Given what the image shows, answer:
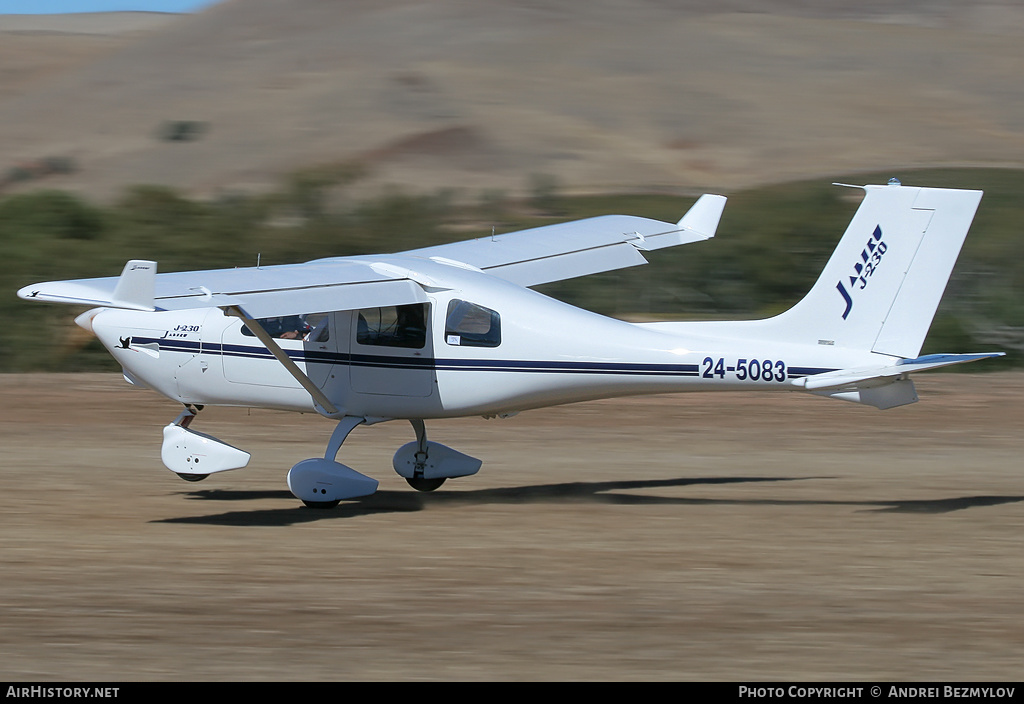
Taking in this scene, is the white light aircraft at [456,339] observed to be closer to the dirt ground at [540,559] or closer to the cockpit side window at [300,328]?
the cockpit side window at [300,328]

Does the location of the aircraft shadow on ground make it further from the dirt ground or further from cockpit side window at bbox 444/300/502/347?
cockpit side window at bbox 444/300/502/347

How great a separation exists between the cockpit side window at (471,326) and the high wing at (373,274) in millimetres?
317

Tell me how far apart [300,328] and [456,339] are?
1534 mm

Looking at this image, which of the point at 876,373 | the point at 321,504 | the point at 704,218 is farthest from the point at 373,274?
the point at 704,218

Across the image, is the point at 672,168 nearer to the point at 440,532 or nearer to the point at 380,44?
the point at 380,44

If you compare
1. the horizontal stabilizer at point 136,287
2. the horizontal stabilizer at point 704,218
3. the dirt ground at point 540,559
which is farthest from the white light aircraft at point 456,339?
the horizontal stabilizer at point 704,218

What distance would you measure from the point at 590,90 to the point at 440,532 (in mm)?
65943

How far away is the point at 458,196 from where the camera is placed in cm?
5559

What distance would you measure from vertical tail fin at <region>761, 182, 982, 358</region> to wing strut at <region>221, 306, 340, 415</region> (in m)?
4.09

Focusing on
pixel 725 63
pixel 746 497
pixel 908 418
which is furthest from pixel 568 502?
pixel 725 63

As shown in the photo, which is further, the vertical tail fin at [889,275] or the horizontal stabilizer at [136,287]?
the vertical tail fin at [889,275]

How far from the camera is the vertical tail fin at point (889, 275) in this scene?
1063 cm

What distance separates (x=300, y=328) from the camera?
12016mm

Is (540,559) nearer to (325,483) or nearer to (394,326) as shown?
(325,483)
